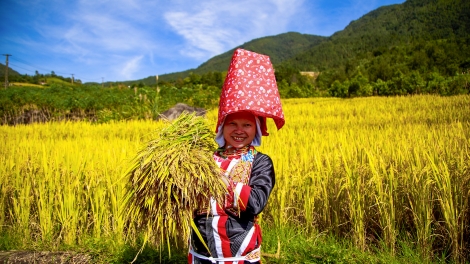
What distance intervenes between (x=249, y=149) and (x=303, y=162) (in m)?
1.54

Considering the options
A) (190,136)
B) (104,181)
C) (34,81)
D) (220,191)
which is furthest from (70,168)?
(34,81)

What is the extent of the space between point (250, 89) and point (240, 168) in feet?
1.21

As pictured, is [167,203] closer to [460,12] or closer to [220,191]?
[220,191]

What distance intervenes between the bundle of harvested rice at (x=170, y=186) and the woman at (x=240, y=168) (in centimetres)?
9

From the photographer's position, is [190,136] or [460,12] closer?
[190,136]

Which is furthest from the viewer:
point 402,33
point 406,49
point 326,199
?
point 402,33

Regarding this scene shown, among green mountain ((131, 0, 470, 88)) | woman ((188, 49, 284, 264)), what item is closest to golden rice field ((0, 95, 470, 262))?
woman ((188, 49, 284, 264))

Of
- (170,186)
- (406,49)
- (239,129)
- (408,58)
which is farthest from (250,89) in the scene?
(406,49)

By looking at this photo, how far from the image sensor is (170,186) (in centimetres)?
105

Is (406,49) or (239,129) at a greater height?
(406,49)

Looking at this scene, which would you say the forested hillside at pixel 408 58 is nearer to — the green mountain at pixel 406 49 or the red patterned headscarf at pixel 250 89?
the green mountain at pixel 406 49

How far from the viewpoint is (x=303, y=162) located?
2.76m

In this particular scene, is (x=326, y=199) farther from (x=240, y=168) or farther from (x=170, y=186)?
(x=170, y=186)

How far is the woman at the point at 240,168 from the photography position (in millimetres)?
1200
